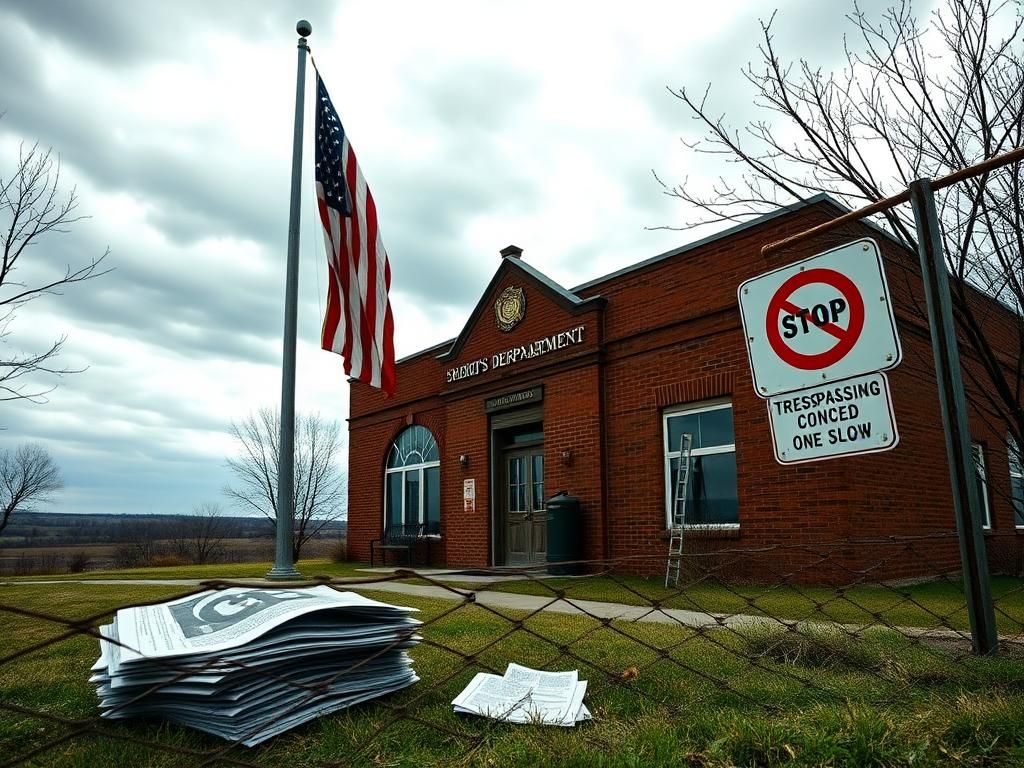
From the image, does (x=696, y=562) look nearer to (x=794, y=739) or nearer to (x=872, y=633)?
(x=872, y=633)

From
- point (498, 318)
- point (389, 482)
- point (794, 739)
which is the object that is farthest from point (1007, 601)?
point (389, 482)

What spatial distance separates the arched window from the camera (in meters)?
14.3

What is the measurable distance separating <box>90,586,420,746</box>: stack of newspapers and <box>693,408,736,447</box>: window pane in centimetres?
739

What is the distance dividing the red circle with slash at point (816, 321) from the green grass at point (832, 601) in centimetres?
170

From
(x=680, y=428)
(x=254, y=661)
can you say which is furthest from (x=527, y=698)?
(x=680, y=428)

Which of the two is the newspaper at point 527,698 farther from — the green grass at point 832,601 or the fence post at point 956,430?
the fence post at point 956,430

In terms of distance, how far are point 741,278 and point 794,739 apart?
766 cm

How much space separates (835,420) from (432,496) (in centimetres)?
1190

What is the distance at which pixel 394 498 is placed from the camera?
51.0 feet

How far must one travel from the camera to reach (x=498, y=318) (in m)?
12.7

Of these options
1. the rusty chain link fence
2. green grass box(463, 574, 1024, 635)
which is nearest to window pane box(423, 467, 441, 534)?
green grass box(463, 574, 1024, 635)

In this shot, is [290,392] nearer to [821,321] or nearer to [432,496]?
[821,321]

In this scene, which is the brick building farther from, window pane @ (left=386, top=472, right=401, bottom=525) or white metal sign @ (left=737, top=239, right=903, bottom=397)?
white metal sign @ (left=737, top=239, right=903, bottom=397)

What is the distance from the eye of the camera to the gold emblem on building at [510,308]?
12298 millimetres
